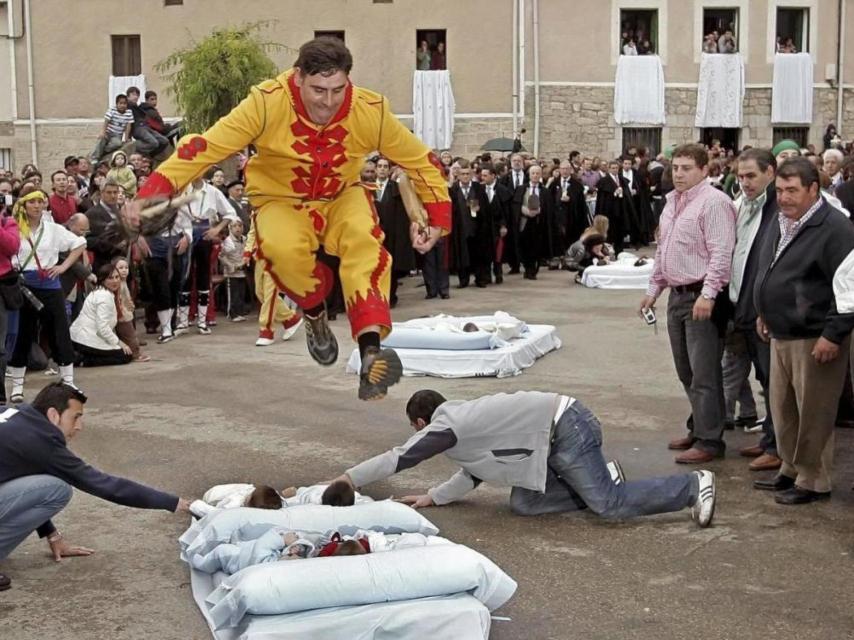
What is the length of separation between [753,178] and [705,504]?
7.19 feet

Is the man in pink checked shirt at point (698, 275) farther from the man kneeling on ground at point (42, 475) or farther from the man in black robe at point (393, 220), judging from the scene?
the man in black robe at point (393, 220)

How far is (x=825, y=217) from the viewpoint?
7.10 meters

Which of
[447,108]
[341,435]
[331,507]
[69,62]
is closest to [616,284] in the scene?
[341,435]

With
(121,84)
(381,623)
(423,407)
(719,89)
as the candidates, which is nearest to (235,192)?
(423,407)

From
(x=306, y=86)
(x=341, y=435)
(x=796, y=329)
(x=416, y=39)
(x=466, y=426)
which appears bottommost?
(x=341, y=435)

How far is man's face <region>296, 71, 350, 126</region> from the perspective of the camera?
20.1ft

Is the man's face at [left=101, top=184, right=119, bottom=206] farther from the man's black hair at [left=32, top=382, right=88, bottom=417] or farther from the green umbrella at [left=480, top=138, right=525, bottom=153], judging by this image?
the green umbrella at [left=480, top=138, right=525, bottom=153]

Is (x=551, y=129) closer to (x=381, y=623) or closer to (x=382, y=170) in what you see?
(x=382, y=170)

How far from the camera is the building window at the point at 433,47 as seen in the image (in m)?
31.9

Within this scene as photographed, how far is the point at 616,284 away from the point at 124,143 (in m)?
8.16

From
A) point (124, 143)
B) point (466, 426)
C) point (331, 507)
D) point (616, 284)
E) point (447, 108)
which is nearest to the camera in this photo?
point (331, 507)

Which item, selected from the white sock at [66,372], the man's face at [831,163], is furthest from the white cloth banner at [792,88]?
the white sock at [66,372]

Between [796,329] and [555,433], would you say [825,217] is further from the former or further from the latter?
[555,433]

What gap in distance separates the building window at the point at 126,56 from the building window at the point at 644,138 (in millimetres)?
12489
